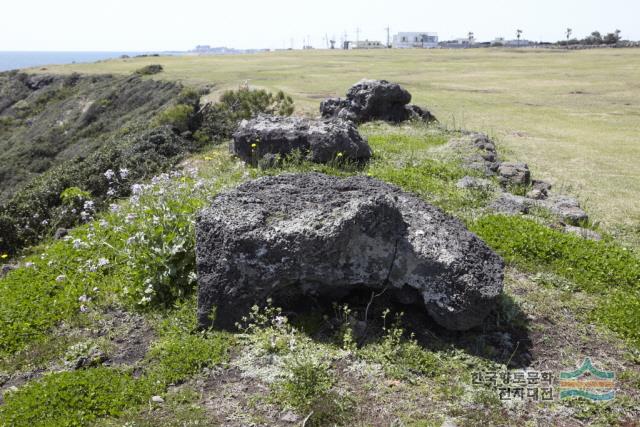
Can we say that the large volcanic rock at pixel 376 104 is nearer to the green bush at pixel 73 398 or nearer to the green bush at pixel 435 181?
the green bush at pixel 435 181

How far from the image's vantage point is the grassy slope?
5195 millimetres

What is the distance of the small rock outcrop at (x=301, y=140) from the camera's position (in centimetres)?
1302

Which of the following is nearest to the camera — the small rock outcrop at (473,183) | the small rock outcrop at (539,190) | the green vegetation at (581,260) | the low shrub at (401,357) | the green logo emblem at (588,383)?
the green logo emblem at (588,383)

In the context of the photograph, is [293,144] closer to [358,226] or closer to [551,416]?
[358,226]

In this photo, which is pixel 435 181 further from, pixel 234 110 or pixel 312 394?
pixel 234 110

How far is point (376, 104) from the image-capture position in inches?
798

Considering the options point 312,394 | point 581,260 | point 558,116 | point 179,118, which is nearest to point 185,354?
point 312,394

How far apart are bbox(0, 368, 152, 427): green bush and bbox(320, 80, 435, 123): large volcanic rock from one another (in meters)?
15.4

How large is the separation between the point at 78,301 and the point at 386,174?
707cm

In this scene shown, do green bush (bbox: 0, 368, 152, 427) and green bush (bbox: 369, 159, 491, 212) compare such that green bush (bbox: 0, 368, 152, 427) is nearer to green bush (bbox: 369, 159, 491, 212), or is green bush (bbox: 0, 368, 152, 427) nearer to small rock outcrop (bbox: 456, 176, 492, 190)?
green bush (bbox: 369, 159, 491, 212)

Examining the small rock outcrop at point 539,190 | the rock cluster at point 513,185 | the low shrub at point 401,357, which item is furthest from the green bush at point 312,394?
the small rock outcrop at point 539,190

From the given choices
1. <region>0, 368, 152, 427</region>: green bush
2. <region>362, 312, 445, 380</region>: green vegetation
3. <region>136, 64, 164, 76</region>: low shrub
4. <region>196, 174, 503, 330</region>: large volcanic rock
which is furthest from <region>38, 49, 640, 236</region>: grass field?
<region>136, 64, 164, 76</region>: low shrub

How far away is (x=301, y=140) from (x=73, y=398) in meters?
8.93

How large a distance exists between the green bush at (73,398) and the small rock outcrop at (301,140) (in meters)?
8.03
